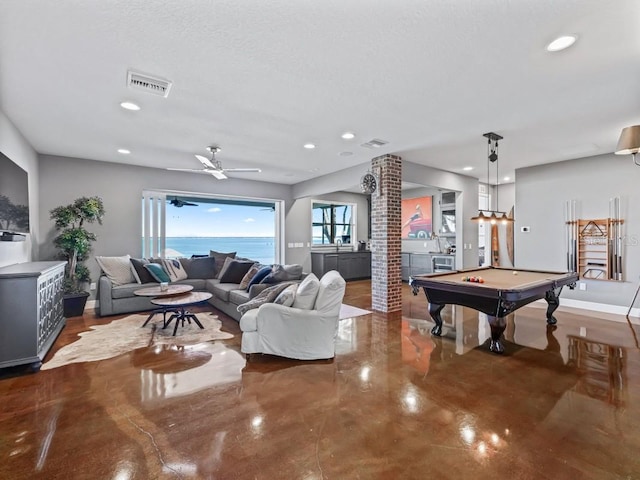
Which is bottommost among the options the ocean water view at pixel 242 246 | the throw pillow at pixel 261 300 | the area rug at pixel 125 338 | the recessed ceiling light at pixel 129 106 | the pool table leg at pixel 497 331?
the area rug at pixel 125 338

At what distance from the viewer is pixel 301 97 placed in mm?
3225

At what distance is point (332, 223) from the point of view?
9836mm

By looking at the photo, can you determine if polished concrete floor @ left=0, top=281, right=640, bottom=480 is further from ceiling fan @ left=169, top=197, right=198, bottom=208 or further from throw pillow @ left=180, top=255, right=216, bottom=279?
ceiling fan @ left=169, top=197, right=198, bottom=208

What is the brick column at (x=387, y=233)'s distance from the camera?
213 inches

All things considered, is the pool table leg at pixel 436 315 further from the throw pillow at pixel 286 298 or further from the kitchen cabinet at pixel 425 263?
the kitchen cabinet at pixel 425 263

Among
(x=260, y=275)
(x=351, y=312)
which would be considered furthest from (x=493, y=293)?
(x=260, y=275)

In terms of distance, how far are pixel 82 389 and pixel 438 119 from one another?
4695 millimetres

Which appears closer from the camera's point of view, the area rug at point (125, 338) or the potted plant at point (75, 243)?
the area rug at point (125, 338)

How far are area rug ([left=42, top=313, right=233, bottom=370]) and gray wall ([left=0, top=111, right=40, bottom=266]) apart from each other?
4.20 ft

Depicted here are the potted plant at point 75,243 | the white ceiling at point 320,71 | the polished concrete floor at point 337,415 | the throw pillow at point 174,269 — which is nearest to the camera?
the polished concrete floor at point 337,415

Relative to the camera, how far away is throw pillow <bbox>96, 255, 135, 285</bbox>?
17.8 feet

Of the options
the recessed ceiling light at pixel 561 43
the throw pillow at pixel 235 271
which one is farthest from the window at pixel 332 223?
the recessed ceiling light at pixel 561 43

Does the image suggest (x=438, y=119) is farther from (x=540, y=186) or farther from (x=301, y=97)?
(x=540, y=186)

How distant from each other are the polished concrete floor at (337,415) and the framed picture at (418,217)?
18.6 feet
